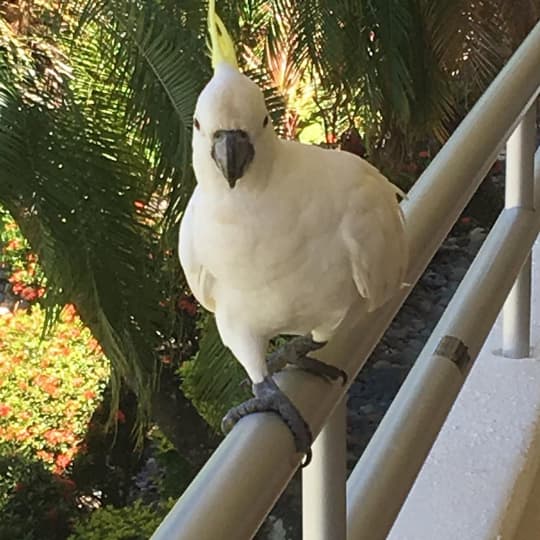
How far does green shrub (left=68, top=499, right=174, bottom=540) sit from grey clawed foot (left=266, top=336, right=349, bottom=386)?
6.29ft

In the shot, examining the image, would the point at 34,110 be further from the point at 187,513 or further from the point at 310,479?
the point at 187,513

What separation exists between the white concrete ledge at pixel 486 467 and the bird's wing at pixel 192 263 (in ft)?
1.23

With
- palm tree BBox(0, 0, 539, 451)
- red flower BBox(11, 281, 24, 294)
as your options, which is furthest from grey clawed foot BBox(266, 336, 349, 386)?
red flower BBox(11, 281, 24, 294)

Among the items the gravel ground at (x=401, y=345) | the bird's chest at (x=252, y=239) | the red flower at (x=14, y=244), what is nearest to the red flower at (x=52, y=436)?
the red flower at (x=14, y=244)

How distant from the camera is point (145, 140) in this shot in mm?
2047

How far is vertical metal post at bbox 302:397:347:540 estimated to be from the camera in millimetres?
605

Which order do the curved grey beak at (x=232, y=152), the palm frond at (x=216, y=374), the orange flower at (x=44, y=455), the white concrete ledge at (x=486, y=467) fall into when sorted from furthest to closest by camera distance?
the orange flower at (x=44, y=455) → the palm frond at (x=216, y=374) → the white concrete ledge at (x=486, y=467) → the curved grey beak at (x=232, y=152)

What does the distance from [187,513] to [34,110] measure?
1.60 meters

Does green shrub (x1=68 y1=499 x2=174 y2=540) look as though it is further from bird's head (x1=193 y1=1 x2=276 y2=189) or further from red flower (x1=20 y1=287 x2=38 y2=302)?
bird's head (x1=193 y1=1 x2=276 y2=189)

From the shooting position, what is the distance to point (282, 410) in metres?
0.55

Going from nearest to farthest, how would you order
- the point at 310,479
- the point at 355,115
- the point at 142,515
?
the point at 310,479, the point at 355,115, the point at 142,515

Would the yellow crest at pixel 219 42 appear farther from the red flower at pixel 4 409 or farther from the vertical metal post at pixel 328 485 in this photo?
the red flower at pixel 4 409

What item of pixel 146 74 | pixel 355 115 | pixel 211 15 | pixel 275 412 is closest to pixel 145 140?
pixel 146 74

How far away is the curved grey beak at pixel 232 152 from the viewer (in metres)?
0.58
